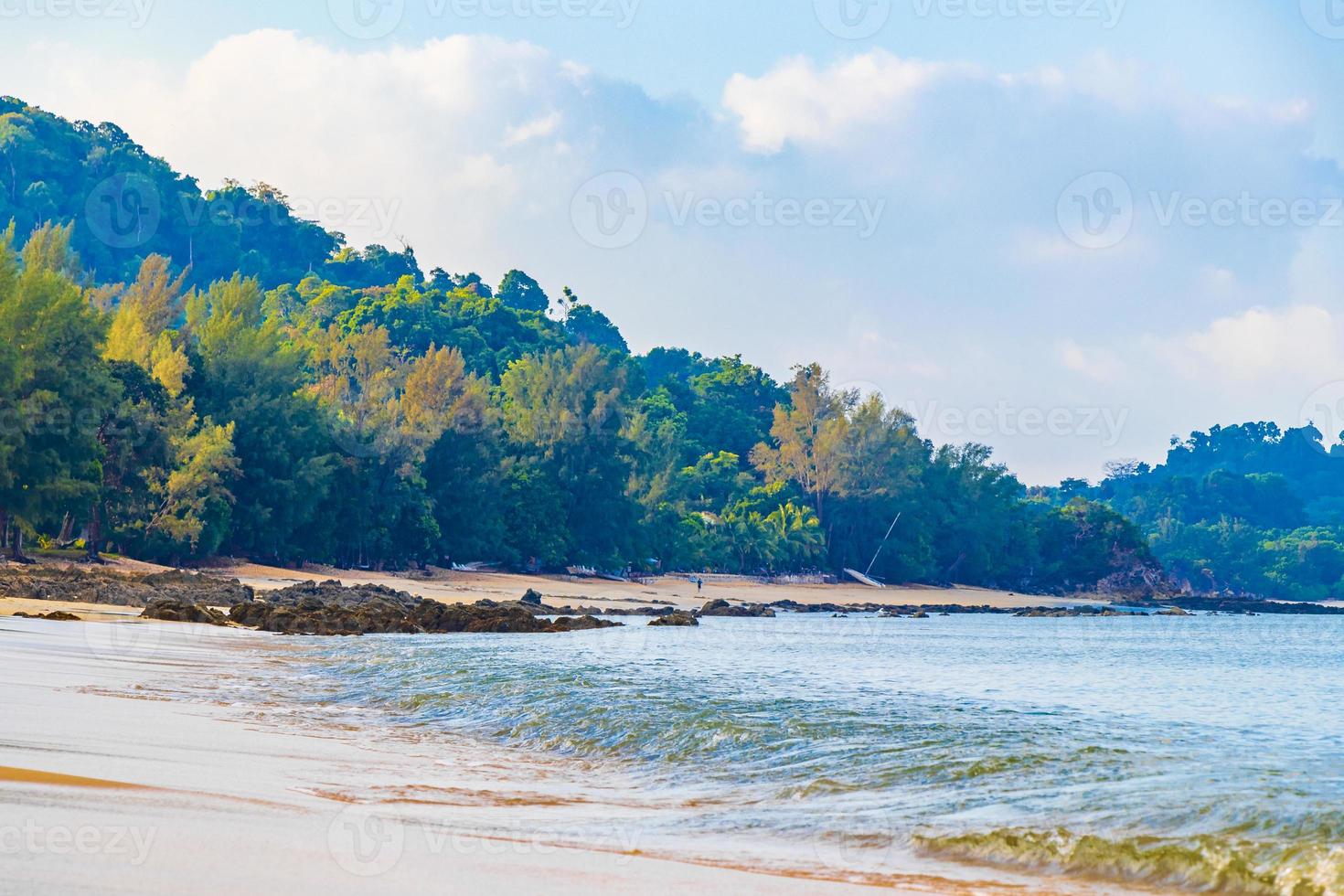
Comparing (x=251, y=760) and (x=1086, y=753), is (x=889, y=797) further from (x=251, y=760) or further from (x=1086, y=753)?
(x=251, y=760)

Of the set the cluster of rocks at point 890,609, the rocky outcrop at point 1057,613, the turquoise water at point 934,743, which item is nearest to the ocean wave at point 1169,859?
the turquoise water at point 934,743

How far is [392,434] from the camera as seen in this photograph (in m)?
59.7

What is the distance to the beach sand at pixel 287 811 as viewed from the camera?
5.18 metres

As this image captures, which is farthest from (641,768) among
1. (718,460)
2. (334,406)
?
(718,460)

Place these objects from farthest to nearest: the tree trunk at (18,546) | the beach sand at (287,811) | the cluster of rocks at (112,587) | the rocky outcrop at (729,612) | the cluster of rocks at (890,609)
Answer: the cluster of rocks at (890,609)
the rocky outcrop at (729,612)
the tree trunk at (18,546)
the cluster of rocks at (112,587)
the beach sand at (287,811)

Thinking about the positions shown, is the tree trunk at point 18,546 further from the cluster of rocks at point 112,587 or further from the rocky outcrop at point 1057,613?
the rocky outcrop at point 1057,613

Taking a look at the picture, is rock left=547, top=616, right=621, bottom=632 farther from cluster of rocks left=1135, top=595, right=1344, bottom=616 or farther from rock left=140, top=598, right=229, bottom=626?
cluster of rocks left=1135, top=595, right=1344, bottom=616

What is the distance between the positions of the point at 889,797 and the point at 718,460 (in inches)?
3474

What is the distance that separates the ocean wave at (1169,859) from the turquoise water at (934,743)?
0.02m

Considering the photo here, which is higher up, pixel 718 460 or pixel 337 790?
pixel 718 460

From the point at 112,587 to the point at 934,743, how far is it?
70.4 ft

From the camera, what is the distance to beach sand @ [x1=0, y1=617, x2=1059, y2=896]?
17.0 ft

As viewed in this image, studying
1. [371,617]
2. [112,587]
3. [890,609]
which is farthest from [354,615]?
[890,609]

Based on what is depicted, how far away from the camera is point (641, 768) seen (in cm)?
1067
